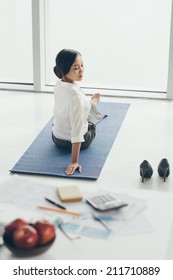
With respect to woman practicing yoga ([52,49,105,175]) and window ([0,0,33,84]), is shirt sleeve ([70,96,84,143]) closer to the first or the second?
woman practicing yoga ([52,49,105,175])

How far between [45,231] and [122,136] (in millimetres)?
2421

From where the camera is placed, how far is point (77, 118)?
3.39 m

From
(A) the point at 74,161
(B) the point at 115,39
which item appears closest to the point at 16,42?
(B) the point at 115,39

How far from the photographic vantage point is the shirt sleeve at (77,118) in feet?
11.1

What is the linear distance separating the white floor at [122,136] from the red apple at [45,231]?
116 centimetres

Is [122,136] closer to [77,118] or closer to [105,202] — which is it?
[77,118]

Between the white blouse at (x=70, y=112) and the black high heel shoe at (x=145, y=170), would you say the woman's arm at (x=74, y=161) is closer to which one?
the white blouse at (x=70, y=112)

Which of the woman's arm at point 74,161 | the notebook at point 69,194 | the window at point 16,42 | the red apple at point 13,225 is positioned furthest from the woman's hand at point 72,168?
the window at point 16,42

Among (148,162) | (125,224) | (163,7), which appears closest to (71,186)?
(125,224)

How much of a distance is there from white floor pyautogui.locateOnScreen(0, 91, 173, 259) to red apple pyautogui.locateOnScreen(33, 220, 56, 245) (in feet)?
3.81

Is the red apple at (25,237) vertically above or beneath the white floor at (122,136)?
above

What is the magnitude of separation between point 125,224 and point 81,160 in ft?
5.73
